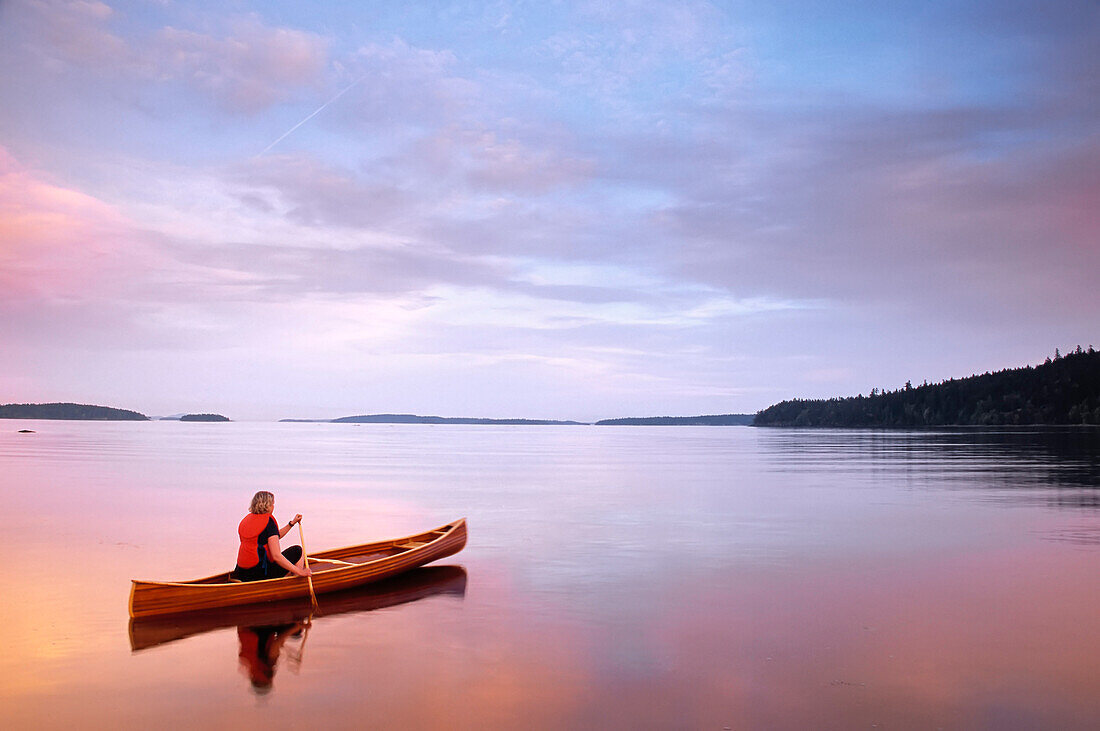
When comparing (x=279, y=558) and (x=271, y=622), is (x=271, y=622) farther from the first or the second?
(x=279, y=558)

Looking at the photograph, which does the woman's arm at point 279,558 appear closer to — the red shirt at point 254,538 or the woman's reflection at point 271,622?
the red shirt at point 254,538

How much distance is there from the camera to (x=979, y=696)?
9.97 m

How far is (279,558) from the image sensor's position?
14406 mm

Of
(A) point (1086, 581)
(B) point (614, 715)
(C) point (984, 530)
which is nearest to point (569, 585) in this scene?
(B) point (614, 715)

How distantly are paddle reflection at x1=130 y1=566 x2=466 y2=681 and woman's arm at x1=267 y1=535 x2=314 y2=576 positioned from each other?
0.62 metres

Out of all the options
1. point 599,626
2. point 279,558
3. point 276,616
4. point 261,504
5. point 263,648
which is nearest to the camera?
A: point 263,648

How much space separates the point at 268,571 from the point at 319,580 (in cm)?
91

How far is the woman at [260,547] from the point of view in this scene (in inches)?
563

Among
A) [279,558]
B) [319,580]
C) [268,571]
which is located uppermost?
[279,558]

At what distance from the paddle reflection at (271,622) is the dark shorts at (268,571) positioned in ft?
1.63

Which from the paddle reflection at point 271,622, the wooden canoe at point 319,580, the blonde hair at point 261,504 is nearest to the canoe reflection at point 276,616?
the paddle reflection at point 271,622

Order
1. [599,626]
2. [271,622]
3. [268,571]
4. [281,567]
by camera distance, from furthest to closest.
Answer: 1. [281,567]
2. [268,571]
3. [271,622]
4. [599,626]

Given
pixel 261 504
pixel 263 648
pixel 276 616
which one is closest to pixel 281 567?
pixel 276 616

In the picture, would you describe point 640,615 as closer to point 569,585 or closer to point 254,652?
point 569,585
